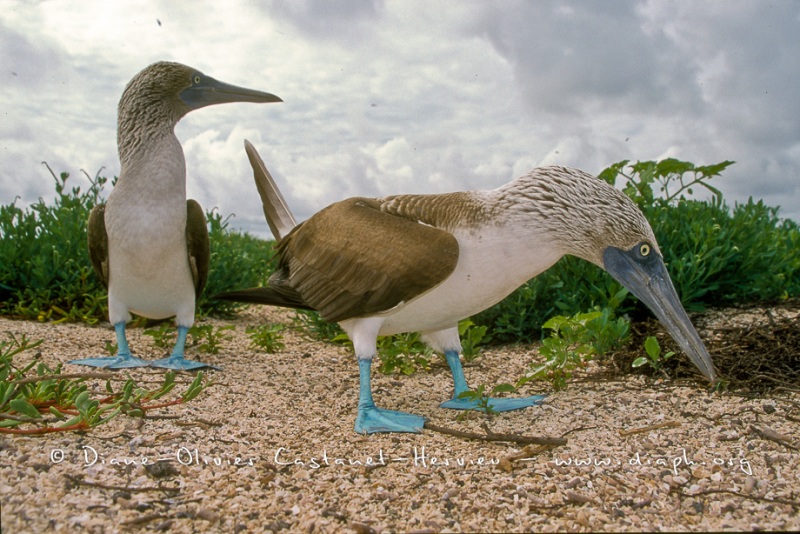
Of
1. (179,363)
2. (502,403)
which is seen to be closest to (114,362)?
(179,363)

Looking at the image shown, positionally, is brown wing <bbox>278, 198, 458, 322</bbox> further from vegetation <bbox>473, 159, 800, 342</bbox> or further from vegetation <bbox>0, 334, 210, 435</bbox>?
vegetation <bbox>473, 159, 800, 342</bbox>

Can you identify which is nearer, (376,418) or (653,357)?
(376,418)

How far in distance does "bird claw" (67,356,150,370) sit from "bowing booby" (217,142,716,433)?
179 centimetres

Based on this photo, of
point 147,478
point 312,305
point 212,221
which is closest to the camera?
point 147,478

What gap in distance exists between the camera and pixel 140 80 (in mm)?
5066

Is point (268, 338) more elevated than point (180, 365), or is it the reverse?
point (268, 338)

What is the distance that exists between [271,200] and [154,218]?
809 millimetres

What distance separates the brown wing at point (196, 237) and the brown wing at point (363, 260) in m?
1.33

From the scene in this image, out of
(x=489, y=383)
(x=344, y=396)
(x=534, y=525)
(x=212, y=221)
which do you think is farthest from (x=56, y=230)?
(x=534, y=525)

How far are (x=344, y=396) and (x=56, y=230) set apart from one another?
15.1 feet

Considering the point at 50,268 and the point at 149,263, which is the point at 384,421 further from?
the point at 50,268

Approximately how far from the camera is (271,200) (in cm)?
471

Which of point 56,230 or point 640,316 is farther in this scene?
point 56,230

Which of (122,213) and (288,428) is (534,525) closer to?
(288,428)
